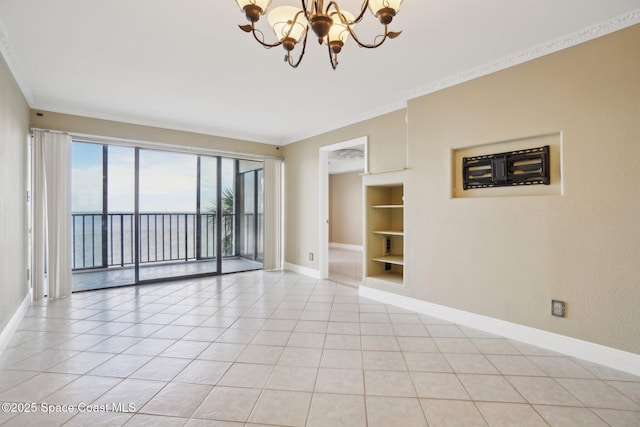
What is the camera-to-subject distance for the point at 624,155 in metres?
2.14

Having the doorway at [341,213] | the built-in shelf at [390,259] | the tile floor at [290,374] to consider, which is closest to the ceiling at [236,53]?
the doorway at [341,213]

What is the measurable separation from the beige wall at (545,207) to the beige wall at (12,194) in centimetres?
393

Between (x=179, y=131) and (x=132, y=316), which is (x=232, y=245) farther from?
(x=132, y=316)

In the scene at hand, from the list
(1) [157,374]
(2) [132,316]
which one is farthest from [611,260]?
(2) [132,316]

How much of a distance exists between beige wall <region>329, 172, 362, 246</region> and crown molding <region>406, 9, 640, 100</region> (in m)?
5.76

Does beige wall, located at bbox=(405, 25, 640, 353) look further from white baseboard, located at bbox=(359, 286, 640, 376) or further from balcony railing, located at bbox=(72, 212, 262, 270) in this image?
balcony railing, located at bbox=(72, 212, 262, 270)

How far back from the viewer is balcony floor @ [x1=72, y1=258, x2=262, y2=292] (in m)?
4.71

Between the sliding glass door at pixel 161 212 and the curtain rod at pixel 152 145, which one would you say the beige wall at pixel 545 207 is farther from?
the sliding glass door at pixel 161 212

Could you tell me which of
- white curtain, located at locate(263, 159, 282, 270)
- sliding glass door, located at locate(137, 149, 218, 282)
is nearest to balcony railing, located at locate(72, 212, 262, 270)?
sliding glass door, located at locate(137, 149, 218, 282)

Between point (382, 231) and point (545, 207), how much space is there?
201 centimetres

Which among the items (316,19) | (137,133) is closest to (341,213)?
(137,133)

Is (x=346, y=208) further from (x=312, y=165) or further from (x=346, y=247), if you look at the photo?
(x=312, y=165)

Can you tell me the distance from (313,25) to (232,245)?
4.93 m

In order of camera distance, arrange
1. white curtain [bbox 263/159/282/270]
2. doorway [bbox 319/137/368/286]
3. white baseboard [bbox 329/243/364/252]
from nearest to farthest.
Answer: doorway [bbox 319/137/368/286] → white curtain [bbox 263/159/282/270] → white baseboard [bbox 329/243/364/252]
